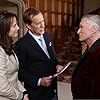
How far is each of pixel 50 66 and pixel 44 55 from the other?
0.13 metres

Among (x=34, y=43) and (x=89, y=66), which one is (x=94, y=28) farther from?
(x=34, y=43)

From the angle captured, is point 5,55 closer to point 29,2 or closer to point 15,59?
point 15,59

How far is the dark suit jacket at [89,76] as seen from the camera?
2139 millimetres

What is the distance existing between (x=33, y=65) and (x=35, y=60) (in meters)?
0.05

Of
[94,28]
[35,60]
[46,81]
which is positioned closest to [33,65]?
[35,60]

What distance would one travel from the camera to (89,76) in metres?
2.18

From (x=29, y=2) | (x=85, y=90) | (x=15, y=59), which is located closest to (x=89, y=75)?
(x=85, y=90)

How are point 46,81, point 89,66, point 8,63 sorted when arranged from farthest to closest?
1. point 46,81
2. point 8,63
3. point 89,66

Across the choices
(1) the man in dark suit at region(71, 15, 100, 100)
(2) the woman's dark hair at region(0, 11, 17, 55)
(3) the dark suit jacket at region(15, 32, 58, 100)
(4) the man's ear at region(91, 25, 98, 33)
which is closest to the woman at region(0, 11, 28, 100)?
(2) the woman's dark hair at region(0, 11, 17, 55)

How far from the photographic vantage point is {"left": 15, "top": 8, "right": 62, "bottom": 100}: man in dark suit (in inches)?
106

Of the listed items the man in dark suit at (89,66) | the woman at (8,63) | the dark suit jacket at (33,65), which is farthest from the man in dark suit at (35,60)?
the man in dark suit at (89,66)

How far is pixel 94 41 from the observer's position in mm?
2361

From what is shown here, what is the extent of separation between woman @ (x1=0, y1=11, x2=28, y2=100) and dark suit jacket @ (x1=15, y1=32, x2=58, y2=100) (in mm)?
227

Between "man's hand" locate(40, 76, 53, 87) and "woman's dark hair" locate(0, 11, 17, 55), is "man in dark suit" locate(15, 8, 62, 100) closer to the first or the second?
"man's hand" locate(40, 76, 53, 87)
